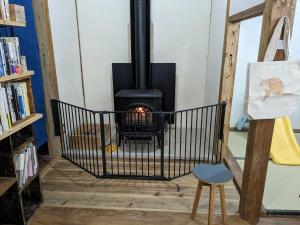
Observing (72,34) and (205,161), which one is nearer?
(205,161)

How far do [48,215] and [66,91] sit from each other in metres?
1.78

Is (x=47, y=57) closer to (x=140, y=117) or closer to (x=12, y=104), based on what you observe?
(x=12, y=104)

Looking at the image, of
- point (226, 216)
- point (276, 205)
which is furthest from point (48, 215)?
point (276, 205)

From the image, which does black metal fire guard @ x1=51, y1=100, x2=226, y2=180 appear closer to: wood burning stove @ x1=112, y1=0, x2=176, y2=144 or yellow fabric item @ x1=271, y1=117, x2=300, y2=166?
wood burning stove @ x1=112, y1=0, x2=176, y2=144

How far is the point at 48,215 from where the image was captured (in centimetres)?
216

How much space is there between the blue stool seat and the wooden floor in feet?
1.60

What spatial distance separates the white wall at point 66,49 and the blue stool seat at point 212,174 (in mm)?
2186

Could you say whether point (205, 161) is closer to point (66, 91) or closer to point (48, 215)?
point (48, 215)

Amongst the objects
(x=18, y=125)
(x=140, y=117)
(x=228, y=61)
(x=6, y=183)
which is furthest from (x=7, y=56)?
(x=228, y=61)

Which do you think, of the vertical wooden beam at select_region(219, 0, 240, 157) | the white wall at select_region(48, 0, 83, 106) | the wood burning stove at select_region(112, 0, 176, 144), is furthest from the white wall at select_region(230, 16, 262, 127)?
the white wall at select_region(48, 0, 83, 106)

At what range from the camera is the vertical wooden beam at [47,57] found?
8.97ft

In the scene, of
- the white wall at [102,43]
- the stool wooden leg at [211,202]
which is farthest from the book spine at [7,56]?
the white wall at [102,43]

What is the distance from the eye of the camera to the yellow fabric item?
3061mm

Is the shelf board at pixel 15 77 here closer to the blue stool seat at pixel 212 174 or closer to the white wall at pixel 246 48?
the blue stool seat at pixel 212 174
